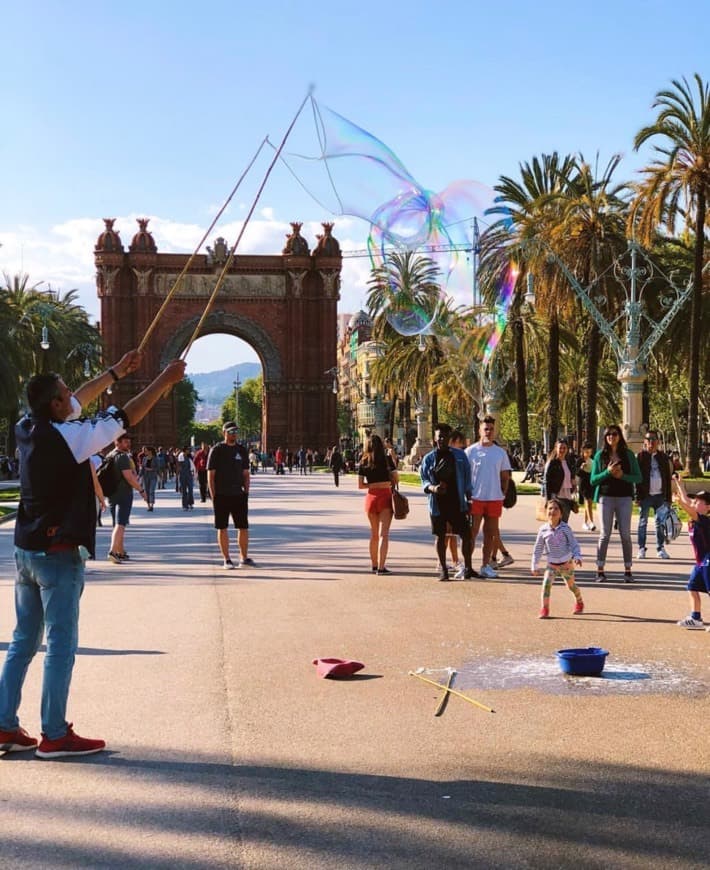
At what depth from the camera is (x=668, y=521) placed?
17047mm

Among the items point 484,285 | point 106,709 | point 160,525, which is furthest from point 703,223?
point 106,709

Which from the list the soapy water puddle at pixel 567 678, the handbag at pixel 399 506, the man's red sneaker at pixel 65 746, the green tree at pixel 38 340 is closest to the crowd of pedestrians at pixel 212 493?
the man's red sneaker at pixel 65 746

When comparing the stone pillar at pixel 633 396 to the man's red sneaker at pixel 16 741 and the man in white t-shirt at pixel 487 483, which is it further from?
the man's red sneaker at pixel 16 741

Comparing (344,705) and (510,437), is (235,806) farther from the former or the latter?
(510,437)

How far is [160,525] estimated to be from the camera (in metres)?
25.2

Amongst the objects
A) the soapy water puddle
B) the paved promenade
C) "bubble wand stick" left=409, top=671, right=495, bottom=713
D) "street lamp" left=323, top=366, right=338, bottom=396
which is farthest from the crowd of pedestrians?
"street lamp" left=323, top=366, right=338, bottom=396

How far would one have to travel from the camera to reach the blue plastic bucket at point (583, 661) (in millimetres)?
8078

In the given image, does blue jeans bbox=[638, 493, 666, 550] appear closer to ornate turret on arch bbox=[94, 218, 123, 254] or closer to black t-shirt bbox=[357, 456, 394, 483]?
black t-shirt bbox=[357, 456, 394, 483]

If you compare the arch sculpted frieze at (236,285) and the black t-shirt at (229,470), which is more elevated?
the arch sculpted frieze at (236,285)

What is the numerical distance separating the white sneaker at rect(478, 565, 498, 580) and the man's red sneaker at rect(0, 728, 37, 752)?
27.7ft

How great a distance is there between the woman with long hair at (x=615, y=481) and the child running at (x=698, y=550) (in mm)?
3424

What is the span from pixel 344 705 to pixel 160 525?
18.3 m

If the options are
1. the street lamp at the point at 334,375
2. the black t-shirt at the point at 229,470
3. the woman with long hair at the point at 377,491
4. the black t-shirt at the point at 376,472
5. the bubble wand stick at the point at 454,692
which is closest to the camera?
the bubble wand stick at the point at 454,692

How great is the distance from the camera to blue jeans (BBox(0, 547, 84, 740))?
242 inches
